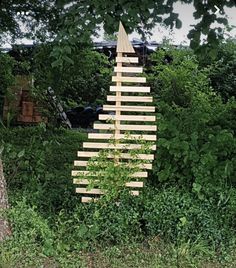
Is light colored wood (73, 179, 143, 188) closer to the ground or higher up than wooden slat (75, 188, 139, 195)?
higher up

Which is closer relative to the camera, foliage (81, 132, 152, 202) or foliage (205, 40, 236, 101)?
foliage (81, 132, 152, 202)

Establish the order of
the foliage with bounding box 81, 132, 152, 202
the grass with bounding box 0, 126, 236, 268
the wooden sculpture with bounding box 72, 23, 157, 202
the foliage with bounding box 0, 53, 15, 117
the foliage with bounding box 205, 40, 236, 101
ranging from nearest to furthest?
the grass with bounding box 0, 126, 236, 268 → the foliage with bounding box 81, 132, 152, 202 → the wooden sculpture with bounding box 72, 23, 157, 202 → the foliage with bounding box 0, 53, 15, 117 → the foliage with bounding box 205, 40, 236, 101

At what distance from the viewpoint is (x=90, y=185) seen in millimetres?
4270

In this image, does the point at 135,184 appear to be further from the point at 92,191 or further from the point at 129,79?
the point at 129,79

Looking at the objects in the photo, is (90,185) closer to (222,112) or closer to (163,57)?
(222,112)

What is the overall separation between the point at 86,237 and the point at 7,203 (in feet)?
2.08

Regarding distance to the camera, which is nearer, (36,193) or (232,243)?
(232,243)

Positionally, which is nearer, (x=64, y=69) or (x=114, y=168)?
(x=114, y=168)

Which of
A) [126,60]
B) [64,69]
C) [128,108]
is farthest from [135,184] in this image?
[64,69]

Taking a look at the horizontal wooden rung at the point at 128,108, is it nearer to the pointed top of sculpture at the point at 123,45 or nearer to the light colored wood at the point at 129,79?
the light colored wood at the point at 129,79

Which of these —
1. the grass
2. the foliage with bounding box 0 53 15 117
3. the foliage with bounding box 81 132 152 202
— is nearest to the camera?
the grass

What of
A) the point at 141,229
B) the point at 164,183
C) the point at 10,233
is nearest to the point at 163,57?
the point at 164,183

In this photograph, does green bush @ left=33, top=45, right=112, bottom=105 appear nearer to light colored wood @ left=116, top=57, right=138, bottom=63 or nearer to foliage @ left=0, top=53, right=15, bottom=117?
foliage @ left=0, top=53, right=15, bottom=117

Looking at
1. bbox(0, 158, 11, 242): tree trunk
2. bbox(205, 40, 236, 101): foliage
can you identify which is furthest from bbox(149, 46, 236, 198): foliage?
bbox(205, 40, 236, 101): foliage
